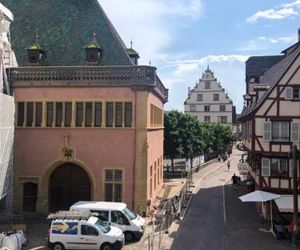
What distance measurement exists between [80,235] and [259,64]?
3267 centimetres

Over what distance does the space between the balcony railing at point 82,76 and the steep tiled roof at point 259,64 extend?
18.9 m

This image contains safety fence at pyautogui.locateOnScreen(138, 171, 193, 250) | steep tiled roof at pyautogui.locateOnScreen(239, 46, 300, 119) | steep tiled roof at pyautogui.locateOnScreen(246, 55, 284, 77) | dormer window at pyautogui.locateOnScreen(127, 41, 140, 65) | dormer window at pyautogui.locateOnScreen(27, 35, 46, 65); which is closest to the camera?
safety fence at pyautogui.locateOnScreen(138, 171, 193, 250)

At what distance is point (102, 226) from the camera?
2461 centimetres

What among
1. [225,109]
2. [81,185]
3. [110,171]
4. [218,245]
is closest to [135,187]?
[110,171]

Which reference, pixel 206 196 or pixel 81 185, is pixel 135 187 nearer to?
pixel 81 185

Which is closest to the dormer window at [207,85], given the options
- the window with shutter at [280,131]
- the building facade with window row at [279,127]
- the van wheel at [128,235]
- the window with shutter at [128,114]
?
the building facade with window row at [279,127]

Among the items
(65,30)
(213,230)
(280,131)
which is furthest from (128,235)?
(65,30)

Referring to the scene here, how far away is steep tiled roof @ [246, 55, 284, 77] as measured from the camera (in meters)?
48.4

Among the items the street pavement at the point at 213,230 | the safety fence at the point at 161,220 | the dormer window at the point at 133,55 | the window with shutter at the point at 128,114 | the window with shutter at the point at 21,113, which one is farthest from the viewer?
the dormer window at the point at 133,55

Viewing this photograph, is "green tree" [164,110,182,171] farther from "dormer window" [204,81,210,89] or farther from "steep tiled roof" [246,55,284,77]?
"dormer window" [204,81,210,89]

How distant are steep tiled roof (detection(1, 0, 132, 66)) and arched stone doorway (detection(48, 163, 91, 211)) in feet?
27.2

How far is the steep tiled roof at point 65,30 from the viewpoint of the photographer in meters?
35.4

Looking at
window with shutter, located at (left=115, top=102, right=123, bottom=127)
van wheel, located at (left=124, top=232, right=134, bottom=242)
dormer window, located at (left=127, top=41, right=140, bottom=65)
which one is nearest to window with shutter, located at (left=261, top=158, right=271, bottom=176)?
window with shutter, located at (left=115, top=102, right=123, bottom=127)

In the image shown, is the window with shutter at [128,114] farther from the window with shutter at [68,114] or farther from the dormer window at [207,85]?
the dormer window at [207,85]
